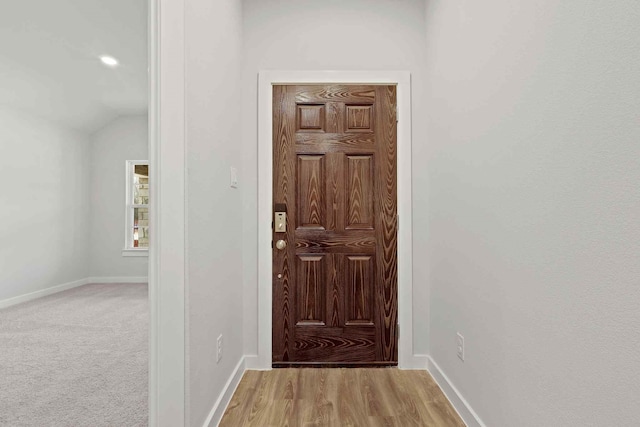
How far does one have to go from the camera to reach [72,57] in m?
3.90

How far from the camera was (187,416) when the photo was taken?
146 cm

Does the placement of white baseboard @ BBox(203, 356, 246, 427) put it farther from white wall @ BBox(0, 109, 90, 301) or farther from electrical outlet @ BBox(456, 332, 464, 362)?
white wall @ BBox(0, 109, 90, 301)

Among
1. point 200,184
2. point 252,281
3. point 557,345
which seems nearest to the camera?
point 557,345

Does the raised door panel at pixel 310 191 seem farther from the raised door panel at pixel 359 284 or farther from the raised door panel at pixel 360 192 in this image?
the raised door panel at pixel 359 284

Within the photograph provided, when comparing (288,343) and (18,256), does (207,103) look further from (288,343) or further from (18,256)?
(18,256)

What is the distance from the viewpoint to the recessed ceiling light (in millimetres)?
3936

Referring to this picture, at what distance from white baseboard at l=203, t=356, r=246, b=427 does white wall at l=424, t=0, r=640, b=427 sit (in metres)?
1.24

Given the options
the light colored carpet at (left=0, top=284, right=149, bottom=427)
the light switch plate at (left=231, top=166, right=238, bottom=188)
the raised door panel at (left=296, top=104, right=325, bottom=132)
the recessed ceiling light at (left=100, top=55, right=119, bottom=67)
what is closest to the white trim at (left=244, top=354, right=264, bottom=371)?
the light colored carpet at (left=0, top=284, right=149, bottom=427)

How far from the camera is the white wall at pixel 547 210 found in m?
0.89

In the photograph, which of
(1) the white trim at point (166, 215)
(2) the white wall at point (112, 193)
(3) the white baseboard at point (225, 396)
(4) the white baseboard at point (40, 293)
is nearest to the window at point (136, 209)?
(2) the white wall at point (112, 193)

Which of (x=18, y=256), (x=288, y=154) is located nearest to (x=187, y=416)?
(x=288, y=154)

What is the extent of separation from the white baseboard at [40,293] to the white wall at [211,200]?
3872mm

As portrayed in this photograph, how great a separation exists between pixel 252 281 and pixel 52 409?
126 centimetres

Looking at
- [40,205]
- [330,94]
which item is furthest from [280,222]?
[40,205]
